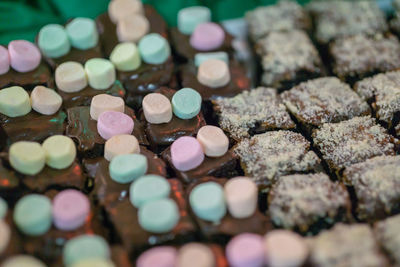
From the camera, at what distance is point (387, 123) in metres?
2.05

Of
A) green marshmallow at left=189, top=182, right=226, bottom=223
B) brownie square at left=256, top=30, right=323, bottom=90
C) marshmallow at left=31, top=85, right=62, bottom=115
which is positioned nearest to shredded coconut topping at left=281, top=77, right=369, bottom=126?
brownie square at left=256, top=30, right=323, bottom=90

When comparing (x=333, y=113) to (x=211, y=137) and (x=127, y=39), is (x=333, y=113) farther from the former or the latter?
(x=127, y=39)

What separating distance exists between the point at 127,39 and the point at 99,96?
45 centimetres

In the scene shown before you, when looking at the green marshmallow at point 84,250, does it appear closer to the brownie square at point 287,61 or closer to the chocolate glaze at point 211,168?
the chocolate glaze at point 211,168

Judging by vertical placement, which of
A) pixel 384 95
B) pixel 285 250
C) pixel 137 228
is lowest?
pixel 137 228

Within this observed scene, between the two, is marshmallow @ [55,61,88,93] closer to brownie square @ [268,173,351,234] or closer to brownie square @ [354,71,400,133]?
brownie square @ [268,173,351,234]

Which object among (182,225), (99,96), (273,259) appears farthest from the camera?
(99,96)

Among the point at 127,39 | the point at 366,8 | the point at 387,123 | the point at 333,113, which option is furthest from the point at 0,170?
the point at 366,8

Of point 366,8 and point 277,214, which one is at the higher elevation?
point 366,8

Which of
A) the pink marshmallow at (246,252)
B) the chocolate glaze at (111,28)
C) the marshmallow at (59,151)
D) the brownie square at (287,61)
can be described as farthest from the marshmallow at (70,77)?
the pink marshmallow at (246,252)

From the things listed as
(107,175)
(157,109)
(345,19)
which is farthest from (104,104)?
(345,19)

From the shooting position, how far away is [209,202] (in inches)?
62.7

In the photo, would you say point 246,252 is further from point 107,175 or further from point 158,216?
point 107,175

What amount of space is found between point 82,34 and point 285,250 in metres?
1.39
